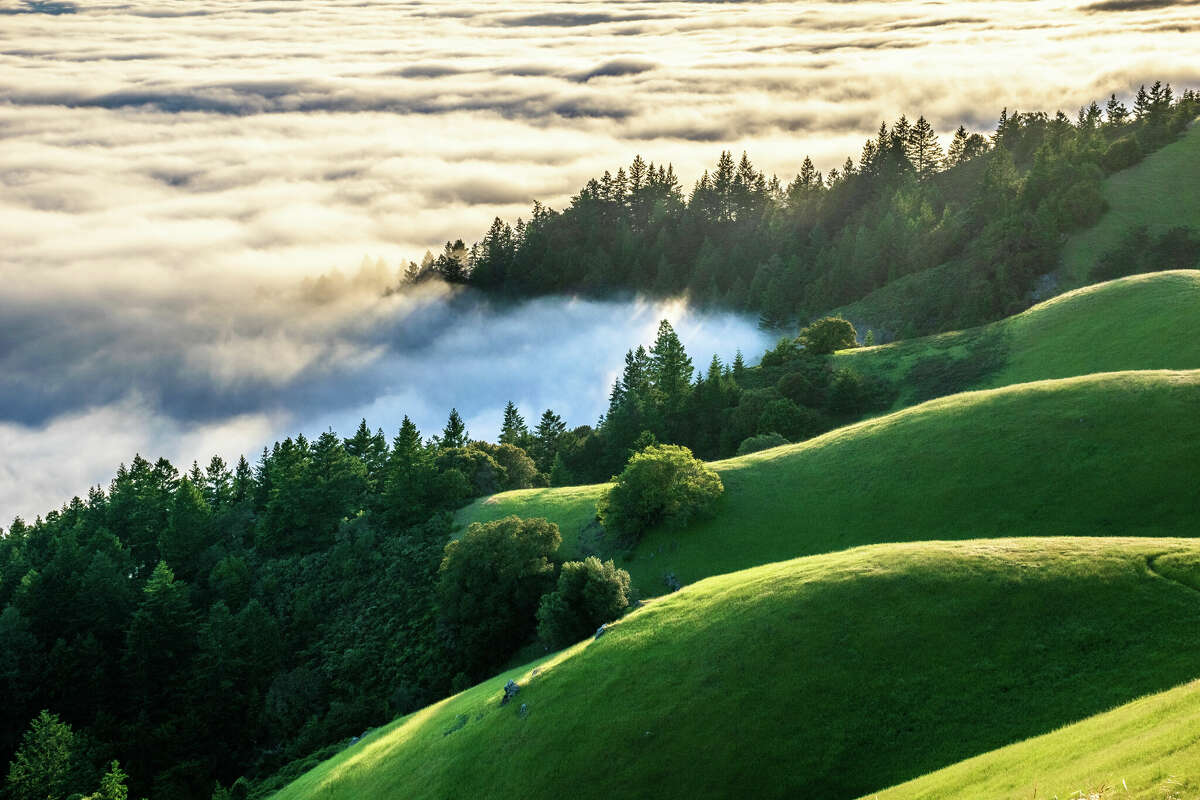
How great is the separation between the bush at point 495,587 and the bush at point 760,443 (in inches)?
1157

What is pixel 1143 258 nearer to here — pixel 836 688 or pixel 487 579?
pixel 487 579

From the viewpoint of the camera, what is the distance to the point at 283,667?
85.1 metres

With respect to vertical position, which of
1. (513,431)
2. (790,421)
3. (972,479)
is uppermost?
(972,479)

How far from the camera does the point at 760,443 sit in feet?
325

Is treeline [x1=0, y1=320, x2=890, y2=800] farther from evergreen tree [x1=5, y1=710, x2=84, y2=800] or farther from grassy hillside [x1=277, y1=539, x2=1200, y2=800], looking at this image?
grassy hillside [x1=277, y1=539, x2=1200, y2=800]

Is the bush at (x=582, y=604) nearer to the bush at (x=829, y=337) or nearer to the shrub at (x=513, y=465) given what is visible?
the shrub at (x=513, y=465)

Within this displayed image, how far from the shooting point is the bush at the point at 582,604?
6278cm

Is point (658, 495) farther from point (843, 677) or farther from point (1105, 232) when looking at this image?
point (1105, 232)

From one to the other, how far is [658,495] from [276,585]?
48456 mm

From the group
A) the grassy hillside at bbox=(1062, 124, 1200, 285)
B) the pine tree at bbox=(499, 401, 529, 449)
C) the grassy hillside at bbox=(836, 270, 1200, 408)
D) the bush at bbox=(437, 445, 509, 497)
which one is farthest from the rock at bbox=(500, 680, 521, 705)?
the grassy hillside at bbox=(1062, 124, 1200, 285)

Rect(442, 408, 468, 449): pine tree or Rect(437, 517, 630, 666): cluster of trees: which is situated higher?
Rect(437, 517, 630, 666): cluster of trees

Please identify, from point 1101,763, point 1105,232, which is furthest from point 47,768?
point 1105,232

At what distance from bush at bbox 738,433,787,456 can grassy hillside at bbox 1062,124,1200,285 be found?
8360 cm

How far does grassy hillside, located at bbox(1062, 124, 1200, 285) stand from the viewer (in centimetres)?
15638
